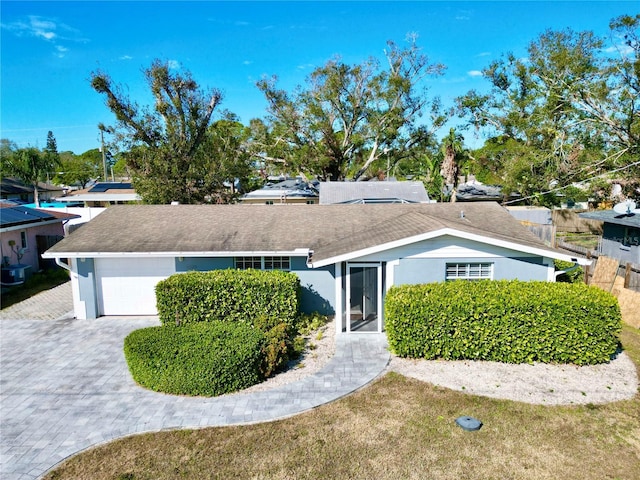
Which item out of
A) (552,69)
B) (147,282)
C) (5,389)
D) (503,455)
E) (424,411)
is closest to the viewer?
(503,455)

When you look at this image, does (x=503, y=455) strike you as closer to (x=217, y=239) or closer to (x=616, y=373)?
(x=616, y=373)

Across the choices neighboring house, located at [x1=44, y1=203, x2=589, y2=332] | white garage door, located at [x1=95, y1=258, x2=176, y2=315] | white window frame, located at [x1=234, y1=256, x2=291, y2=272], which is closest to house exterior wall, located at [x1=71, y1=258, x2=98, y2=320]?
neighboring house, located at [x1=44, y1=203, x2=589, y2=332]

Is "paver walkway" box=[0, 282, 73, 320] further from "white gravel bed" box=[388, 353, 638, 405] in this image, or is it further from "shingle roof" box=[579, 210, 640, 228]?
"shingle roof" box=[579, 210, 640, 228]

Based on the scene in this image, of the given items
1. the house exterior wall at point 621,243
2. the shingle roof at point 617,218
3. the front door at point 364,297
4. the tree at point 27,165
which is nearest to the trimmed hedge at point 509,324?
the front door at point 364,297

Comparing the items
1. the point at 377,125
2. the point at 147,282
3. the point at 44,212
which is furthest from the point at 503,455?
the point at 377,125

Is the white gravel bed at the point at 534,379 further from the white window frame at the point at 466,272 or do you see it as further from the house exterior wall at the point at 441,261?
the white window frame at the point at 466,272

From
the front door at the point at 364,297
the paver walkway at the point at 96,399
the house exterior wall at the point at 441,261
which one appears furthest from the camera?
the front door at the point at 364,297
